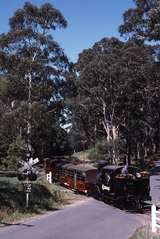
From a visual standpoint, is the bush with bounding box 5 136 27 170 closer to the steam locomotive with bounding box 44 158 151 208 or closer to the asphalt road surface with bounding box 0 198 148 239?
the steam locomotive with bounding box 44 158 151 208

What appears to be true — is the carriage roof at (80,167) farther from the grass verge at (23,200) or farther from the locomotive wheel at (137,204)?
the locomotive wheel at (137,204)

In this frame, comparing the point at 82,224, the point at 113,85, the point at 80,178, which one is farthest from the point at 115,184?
the point at 113,85

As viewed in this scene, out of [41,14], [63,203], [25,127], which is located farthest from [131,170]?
[41,14]

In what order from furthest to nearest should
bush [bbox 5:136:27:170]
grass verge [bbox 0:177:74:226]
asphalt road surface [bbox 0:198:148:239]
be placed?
1. bush [bbox 5:136:27:170]
2. grass verge [bbox 0:177:74:226]
3. asphalt road surface [bbox 0:198:148:239]

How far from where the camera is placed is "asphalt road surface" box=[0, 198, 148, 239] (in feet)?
65.1

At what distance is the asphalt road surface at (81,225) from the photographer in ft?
65.1

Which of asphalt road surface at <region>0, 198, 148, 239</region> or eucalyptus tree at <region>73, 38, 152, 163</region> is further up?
eucalyptus tree at <region>73, 38, 152, 163</region>

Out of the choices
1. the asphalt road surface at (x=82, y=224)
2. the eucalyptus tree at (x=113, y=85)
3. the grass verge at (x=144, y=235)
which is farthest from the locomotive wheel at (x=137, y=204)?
the eucalyptus tree at (x=113, y=85)

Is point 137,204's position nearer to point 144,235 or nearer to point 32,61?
point 144,235

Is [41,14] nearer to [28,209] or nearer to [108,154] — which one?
[108,154]

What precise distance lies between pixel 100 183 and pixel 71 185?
6466mm

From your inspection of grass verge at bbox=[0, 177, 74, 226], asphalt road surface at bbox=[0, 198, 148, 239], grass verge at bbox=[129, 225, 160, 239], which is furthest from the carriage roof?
grass verge at bbox=[129, 225, 160, 239]

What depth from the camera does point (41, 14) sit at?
5125 cm

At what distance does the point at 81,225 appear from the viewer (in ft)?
73.8
